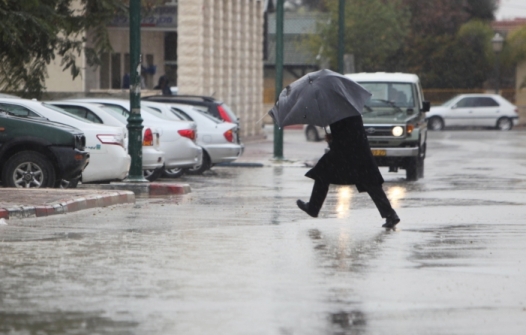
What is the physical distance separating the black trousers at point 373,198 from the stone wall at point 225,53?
72.6 ft

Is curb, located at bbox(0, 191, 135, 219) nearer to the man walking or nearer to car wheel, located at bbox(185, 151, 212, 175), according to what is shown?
the man walking

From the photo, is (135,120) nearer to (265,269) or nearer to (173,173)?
(173,173)

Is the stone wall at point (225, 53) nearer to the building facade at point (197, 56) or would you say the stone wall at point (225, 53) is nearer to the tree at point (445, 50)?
the building facade at point (197, 56)

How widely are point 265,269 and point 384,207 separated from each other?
148 inches

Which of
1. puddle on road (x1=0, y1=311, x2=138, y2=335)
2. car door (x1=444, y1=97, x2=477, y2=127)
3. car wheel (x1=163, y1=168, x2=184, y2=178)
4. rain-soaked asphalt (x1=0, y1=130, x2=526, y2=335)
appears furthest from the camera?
car door (x1=444, y1=97, x2=477, y2=127)

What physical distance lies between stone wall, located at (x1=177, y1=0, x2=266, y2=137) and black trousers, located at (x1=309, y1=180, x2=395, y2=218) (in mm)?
22133

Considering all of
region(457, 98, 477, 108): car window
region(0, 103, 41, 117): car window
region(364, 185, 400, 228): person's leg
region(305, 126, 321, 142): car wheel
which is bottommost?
region(305, 126, 321, 142): car wheel

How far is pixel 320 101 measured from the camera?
44.7 ft

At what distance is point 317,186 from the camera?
13.9 m

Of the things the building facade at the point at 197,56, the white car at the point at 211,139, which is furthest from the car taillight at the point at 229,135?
the building facade at the point at 197,56

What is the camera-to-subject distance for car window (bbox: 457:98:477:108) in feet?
178

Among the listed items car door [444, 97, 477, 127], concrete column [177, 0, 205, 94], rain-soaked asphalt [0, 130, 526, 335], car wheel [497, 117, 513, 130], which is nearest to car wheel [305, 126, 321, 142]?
concrete column [177, 0, 205, 94]

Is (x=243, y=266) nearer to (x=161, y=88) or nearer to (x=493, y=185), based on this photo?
(x=493, y=185)

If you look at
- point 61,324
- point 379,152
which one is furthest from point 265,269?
point 379,152
